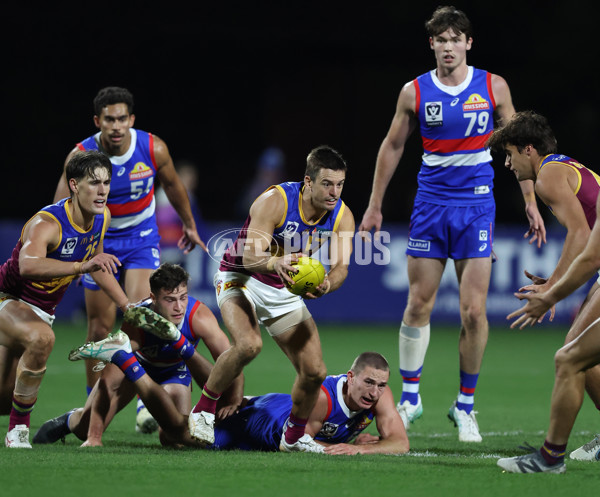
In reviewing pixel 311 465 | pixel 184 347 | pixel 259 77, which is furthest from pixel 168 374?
pixel 259 77

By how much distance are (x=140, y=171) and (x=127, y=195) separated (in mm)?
227

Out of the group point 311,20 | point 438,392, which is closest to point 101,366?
point 438,392

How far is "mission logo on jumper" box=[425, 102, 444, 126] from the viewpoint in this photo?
7.21m

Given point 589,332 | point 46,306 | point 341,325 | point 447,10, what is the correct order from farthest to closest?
point 341,325 < point 447,10 < point 46,306 < point 589,332

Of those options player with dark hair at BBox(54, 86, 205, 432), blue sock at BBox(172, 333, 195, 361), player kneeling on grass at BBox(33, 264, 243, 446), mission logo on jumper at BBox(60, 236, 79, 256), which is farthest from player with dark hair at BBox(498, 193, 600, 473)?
player with dark hair at BBox(54, 86, 205, 432)

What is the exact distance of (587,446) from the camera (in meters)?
6.04

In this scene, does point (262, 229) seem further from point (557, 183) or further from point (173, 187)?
point (173, 187)

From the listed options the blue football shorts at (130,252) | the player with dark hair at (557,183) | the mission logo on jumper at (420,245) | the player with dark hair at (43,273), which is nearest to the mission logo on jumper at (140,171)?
the blue football shorts at (130,252)

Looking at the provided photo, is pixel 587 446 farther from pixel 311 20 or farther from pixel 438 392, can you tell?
pixel 311 20

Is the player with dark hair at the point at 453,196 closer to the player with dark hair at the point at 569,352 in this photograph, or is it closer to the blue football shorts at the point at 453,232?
the blue football shorts at the point at 453,232

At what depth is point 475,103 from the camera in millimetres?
7203

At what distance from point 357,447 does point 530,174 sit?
6.54ft

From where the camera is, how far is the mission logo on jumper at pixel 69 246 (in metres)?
6.45

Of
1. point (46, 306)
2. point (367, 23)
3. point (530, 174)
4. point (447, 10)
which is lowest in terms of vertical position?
point (46, 306)
